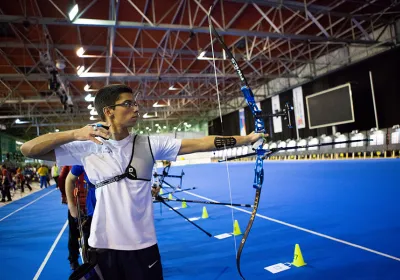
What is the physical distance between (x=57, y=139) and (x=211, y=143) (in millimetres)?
898

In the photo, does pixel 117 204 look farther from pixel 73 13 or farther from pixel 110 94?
pixel 73 13

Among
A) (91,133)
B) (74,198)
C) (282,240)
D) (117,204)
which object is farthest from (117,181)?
(282,240)

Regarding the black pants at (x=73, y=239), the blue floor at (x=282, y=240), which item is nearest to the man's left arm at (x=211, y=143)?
the blue floor at (x=282, y=240)

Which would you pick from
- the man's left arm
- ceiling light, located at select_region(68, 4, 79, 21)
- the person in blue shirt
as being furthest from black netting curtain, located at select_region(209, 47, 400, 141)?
the man's left arm

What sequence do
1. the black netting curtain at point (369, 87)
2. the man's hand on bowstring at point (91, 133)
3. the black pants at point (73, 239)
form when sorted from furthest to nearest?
the black netting curtain at point (369, 87)
the black pants at point (73, 239)
the man's hand on bowstring at point (91, 133)

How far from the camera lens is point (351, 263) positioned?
2895 mm

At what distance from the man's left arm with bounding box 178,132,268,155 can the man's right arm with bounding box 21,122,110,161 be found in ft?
1.67

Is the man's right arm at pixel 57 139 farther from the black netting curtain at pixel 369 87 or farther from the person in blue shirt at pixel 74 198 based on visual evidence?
the black netting curtain at pixel 369 87

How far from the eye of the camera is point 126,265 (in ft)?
5.24

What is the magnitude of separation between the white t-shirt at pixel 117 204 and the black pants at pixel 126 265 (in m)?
0.04

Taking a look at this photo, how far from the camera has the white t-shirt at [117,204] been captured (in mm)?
1596

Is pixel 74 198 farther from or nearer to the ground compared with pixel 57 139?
Answer: nearer to the ground

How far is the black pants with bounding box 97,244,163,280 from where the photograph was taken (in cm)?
159

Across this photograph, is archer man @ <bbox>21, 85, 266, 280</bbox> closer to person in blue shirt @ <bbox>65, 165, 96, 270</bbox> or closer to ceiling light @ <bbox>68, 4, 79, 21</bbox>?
person in blue shirt @ <bbox>65, 165, 96, 270</bbox>
